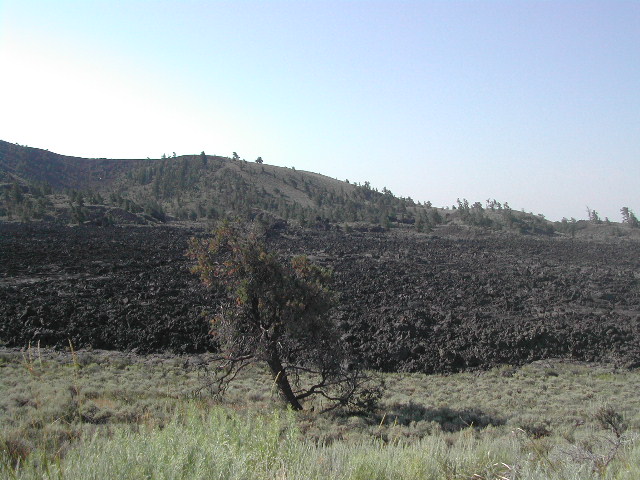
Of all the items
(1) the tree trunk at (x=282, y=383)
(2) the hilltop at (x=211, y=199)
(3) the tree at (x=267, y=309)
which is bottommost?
(1) the tree trunk at (x=282, y=383)

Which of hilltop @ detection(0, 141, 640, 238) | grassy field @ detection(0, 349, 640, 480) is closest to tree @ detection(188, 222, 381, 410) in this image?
grassy field @ detection(0, 349, 640, 480)

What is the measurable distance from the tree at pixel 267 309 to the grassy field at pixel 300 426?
0.69m

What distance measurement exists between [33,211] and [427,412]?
4867 centimetres

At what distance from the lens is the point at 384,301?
72.1ft

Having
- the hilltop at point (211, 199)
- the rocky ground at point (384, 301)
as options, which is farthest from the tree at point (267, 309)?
the hilltop at point (211, 199)

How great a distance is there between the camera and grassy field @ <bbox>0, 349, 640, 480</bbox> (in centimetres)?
356

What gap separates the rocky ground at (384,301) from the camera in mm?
16234

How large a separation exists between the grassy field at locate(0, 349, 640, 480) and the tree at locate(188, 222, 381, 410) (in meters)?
0.69

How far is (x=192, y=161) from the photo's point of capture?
316 feet

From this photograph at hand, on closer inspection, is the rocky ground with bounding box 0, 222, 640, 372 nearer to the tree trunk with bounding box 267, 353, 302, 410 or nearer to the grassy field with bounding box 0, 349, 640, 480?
the grassy field with bounding box 0, 349, 640, 480

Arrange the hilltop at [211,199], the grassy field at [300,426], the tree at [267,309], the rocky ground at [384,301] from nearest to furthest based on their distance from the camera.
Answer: the grassy field at [300,426], the tree at [267,309], the rocky ground at [384,301], the hilltop at [211,199]

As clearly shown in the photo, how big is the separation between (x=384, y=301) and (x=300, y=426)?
46.3ft

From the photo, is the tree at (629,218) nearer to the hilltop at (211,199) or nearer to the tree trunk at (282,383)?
the hilltop at (211,199)

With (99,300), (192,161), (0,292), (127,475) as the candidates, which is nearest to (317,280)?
(127,475)
